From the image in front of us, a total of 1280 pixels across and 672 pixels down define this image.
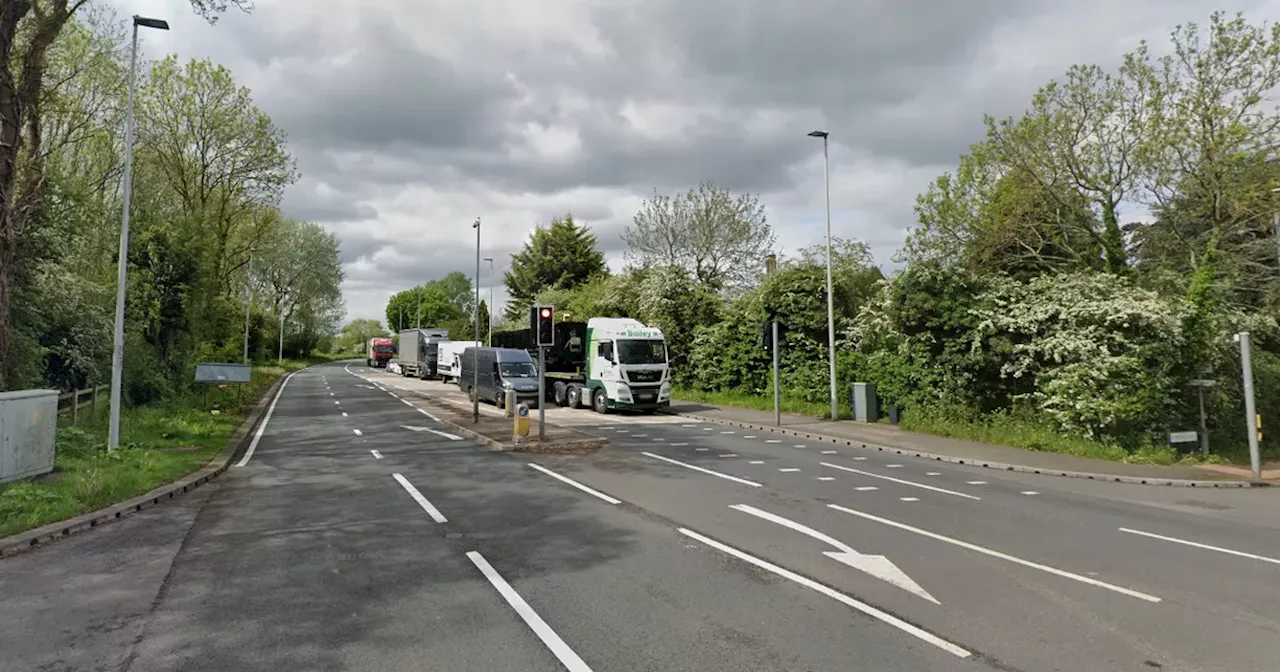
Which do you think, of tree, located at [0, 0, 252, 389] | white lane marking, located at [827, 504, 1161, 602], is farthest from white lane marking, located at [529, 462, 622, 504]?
tree, located at [0, 0, 252, 389]

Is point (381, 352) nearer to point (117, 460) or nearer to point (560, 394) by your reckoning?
point (560, 394)

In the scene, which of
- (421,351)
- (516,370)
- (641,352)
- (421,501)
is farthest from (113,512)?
(421,351)

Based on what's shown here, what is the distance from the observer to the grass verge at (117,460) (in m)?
9.07

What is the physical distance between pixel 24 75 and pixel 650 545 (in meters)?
15.7

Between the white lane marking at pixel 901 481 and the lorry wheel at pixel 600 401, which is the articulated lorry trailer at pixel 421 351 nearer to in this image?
the lorry wheel at pixel 600 401

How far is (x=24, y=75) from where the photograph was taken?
13625mm

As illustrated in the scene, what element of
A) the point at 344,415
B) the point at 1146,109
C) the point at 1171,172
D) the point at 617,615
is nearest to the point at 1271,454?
the point at 1171,172

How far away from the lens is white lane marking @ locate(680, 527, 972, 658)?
4875 mm

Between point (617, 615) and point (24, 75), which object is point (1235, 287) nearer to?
point (617, 615)

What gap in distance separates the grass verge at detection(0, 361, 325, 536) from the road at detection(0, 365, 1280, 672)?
45.4 inches

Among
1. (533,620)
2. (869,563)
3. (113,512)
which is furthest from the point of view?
(113,512)

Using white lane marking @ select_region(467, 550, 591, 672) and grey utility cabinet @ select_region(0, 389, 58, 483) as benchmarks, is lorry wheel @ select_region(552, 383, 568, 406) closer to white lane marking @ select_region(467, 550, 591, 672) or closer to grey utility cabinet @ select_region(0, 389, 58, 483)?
grey utility cabinet @ select_region(0, 389, 58, 483)

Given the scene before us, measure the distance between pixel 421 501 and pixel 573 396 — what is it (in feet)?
59.6

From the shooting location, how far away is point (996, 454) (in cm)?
1557
